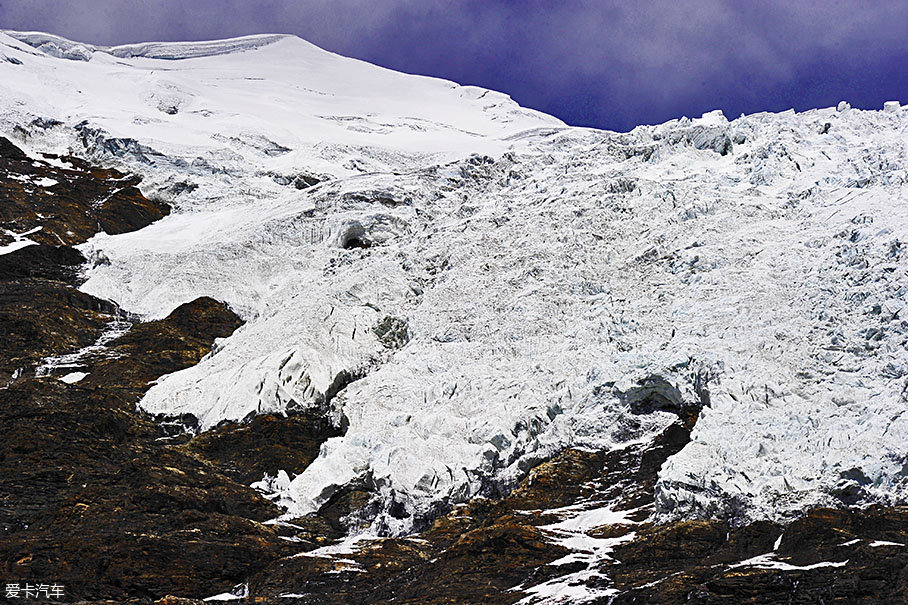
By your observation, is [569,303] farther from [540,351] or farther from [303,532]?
[303,532]

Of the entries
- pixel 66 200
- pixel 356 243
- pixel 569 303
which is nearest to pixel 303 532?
pixel 569 303

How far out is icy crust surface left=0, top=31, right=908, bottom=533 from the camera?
770 inches

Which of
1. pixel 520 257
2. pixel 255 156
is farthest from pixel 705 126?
pixel 255 156

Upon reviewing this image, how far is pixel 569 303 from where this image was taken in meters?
27.4

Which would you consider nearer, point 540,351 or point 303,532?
point 303,532

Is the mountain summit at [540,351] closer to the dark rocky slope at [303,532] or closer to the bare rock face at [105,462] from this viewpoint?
the dark rocky slope at [303,532]

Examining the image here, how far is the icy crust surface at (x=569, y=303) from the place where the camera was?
19.6m

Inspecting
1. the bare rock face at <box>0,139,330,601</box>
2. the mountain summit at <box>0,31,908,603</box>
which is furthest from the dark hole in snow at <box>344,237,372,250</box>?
the bare rock face at <box>0,139,330,601</box>

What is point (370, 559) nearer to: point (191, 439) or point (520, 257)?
point (191, 439)

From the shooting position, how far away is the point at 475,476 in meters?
20.8

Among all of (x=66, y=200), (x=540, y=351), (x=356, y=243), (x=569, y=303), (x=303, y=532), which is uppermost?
(x=66, y=200)

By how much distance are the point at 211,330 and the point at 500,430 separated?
1650 cm

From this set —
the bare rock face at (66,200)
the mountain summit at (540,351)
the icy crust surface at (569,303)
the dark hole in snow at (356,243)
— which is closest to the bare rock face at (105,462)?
the mountain summit at (540,351)

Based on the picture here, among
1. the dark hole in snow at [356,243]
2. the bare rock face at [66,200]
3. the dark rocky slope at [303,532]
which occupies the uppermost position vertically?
the bare rock face at [66,200]
